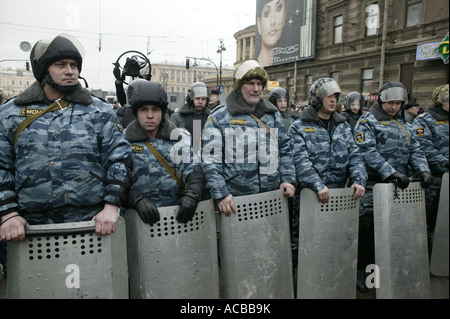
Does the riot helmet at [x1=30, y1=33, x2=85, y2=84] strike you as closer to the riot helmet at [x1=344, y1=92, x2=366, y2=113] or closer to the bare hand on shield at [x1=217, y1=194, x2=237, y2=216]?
the bare hand on shield at [x1=217, y1=194, x2=237, y2=216]

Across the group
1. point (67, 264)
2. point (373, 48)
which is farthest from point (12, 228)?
point (373, 48)

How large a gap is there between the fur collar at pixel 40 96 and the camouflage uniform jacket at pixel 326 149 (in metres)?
1.87

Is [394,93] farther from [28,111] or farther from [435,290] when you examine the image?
[28,111]

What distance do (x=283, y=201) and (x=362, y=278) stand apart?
1508 mm

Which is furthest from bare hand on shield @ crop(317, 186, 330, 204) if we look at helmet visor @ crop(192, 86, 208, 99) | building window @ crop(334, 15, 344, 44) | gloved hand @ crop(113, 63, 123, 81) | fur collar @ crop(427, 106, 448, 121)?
building window @ crop(334, 15, 344, 44)

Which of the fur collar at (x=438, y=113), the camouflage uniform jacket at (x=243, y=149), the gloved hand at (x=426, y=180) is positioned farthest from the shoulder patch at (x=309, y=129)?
the fur collar at (x=438, y=113)

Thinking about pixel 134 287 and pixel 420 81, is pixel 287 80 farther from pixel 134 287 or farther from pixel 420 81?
pixel 134 287

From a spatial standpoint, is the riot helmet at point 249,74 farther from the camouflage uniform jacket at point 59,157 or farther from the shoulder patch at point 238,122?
the camouflage uniform jacket at point 59,157

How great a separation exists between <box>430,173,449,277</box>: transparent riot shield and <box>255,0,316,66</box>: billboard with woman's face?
20948mm

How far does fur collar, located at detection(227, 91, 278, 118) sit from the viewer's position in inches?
103

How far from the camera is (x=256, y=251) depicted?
7.21 ft

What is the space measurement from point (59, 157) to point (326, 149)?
2.28 metres

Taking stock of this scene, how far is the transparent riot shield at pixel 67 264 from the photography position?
166cm
